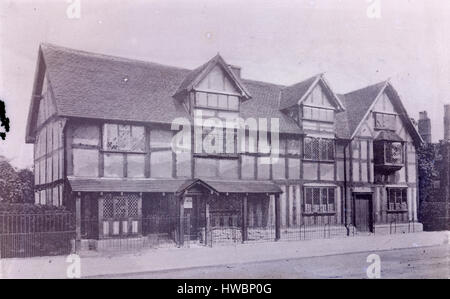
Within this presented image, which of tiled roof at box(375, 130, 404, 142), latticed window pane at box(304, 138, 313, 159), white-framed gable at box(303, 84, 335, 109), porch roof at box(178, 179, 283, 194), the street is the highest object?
white-framed gable at box(303, 84, 335, 109)

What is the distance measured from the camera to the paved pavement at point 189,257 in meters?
14.5

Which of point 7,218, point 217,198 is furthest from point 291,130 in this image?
point 7,218

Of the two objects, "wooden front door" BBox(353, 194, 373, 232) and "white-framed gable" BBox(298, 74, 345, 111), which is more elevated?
"white-framed gable" BBox(298, 74, 345, 111)

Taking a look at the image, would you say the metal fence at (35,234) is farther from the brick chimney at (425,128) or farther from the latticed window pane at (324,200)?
the brick chimney at (425,128)

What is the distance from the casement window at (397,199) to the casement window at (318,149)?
4.87m

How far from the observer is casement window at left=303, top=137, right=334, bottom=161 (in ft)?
83.3

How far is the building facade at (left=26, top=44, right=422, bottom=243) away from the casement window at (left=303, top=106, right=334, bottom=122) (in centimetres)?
6

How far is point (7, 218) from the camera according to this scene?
16.4 metres

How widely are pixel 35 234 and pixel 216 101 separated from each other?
10.4 metres

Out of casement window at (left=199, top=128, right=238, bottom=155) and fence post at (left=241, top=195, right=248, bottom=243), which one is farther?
casement window at (left=199, top=128, right=238, bottom=155)

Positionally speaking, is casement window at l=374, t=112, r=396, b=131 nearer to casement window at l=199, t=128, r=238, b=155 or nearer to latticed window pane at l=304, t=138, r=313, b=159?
latticed window pane at l=304, t=138, r=313, b=159

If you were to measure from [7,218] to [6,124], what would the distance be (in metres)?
5.98

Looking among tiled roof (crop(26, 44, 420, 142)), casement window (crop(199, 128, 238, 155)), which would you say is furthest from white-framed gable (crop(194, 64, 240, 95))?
casement window (crop(199, 128, 238, 155))
